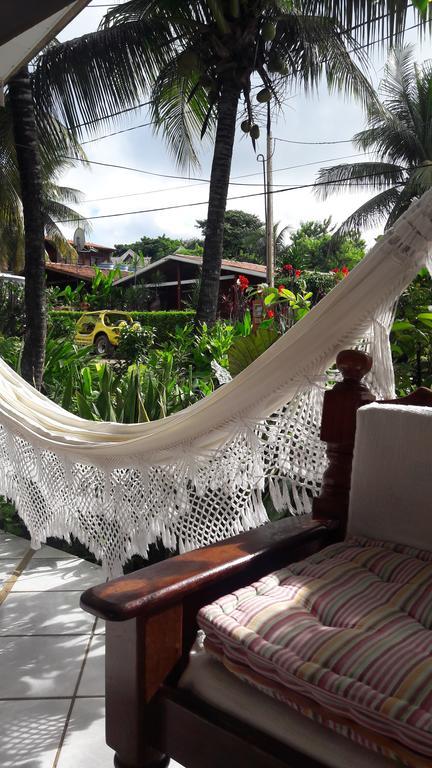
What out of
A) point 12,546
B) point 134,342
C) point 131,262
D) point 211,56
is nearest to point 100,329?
point 134,342

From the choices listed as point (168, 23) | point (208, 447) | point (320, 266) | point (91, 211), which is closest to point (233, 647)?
point (208, 447)

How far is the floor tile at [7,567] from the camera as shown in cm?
198

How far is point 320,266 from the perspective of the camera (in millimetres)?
24609

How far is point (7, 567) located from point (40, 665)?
66 cm

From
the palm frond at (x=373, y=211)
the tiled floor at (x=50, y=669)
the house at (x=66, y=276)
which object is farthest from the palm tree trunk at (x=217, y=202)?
the house at (x=66, y=276)

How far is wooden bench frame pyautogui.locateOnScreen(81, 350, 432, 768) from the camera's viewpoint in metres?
0.76

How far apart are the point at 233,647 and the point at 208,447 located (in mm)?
506

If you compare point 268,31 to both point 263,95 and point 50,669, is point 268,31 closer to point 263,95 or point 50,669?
point 263,95

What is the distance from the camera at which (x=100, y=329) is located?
11.5 m

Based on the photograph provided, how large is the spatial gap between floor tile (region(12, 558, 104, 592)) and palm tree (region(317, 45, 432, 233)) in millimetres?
13589

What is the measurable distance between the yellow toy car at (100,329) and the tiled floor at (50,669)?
9.30m

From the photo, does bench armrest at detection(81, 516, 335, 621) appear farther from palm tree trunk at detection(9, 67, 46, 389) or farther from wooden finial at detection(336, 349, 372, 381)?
palm tree trunk at detection(9, 67, 46, 389)

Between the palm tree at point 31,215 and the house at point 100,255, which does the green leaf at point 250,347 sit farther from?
the house at point 100,255

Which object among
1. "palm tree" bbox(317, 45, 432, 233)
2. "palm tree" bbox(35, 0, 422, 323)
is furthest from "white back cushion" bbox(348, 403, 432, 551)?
"palm tree" bbox(317, 45, 432, 233)
